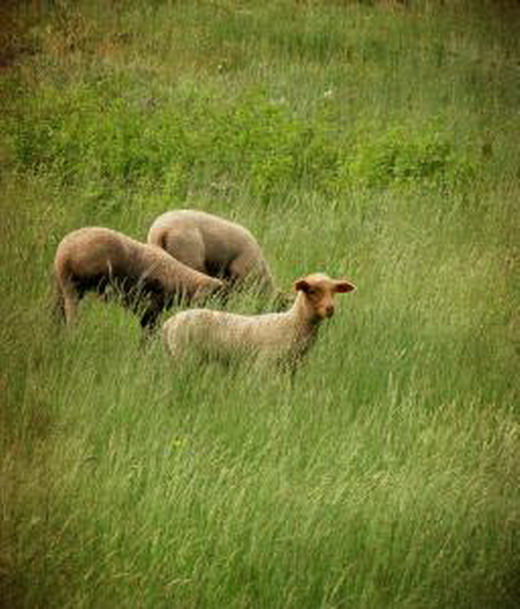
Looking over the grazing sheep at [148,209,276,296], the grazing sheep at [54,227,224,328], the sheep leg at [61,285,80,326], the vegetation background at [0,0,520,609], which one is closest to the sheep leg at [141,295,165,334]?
the grazing sheep at [54,227,224,328]

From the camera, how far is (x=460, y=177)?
473 inches

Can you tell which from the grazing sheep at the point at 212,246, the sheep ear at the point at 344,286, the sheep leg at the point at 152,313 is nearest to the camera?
the sheep ear at the point at 344,286

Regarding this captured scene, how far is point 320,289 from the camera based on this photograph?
20.6 ft

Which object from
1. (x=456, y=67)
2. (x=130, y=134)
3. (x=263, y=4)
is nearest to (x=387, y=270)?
(x=130, y=134)

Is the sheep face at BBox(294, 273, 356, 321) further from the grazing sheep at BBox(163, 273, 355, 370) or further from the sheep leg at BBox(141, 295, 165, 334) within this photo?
the sheep leg at BBox(141, 295, 165, 334)

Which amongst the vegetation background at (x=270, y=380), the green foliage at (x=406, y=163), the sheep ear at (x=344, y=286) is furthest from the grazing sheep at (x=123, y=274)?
the green foliage at (x=406, y=163)

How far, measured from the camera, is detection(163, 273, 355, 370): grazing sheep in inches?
245

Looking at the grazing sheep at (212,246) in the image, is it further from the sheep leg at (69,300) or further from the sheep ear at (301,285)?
the sheep ear at (301,285)

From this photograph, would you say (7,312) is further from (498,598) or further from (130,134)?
(130,134)

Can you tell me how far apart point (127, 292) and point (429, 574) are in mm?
2947

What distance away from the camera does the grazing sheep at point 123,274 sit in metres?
6.60

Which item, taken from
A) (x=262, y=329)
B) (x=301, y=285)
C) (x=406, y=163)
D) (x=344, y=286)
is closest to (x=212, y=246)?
(x=262, y=329)

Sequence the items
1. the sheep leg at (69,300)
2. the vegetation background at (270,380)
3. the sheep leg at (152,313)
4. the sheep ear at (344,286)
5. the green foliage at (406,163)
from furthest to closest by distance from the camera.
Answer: the green foliage at (406,163), the sheep leg at (152,313), the sheep leg at (69,300), the sheep ear at (344,286), the vegetation background at (270,380)

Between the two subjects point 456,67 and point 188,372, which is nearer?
point 188,372
